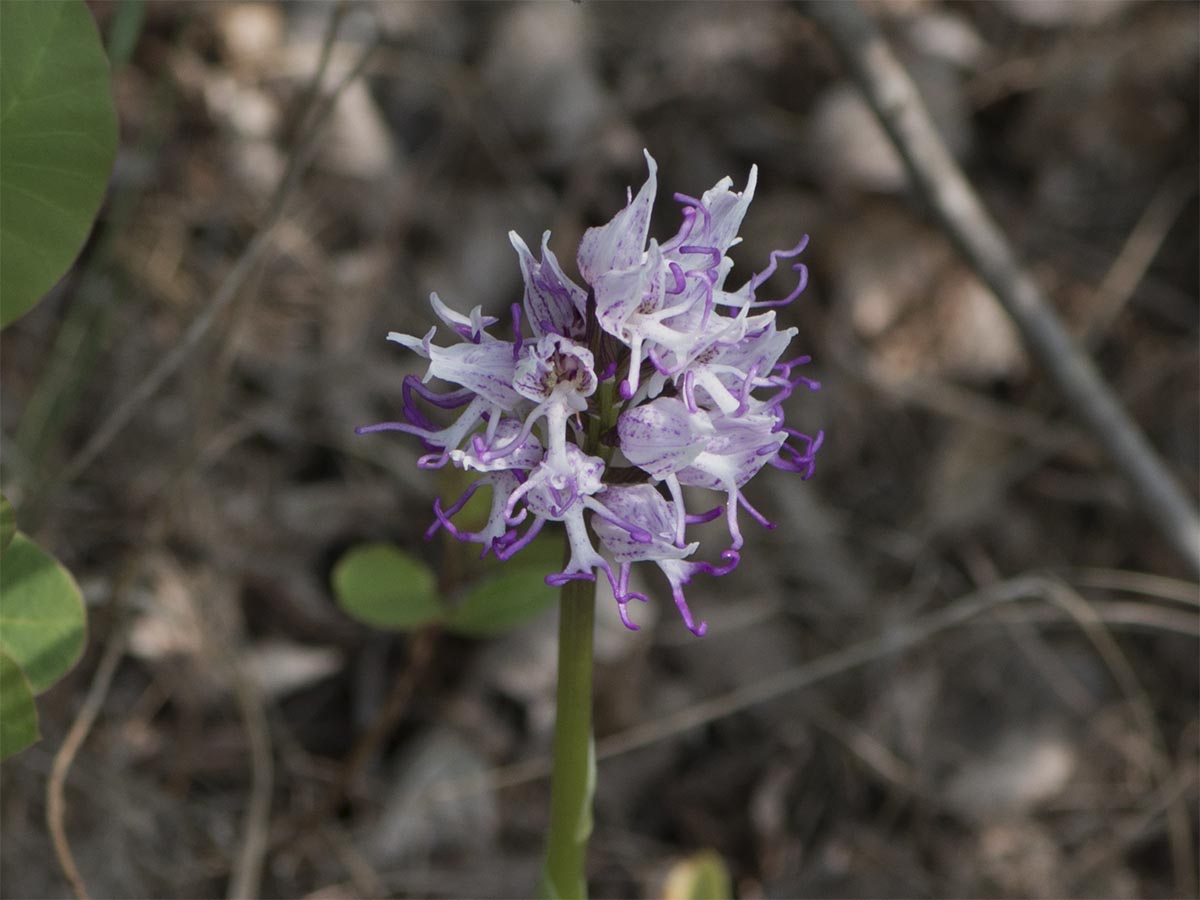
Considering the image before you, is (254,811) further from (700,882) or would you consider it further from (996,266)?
(996,266)

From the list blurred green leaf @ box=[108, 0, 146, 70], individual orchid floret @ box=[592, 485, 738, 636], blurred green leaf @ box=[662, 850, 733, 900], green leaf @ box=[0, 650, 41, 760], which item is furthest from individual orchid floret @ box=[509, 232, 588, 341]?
blurred green leaf @ box=[108, 0, 146, 70]

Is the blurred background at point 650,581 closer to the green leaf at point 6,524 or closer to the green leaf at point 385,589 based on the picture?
the green leaf at point 385,589

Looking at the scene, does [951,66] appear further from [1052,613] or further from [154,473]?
[154,473]

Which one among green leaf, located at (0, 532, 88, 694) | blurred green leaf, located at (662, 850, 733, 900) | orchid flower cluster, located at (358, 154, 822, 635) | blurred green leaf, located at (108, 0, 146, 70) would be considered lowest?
blurred green leaf, located at (662, 850, 733, 900)

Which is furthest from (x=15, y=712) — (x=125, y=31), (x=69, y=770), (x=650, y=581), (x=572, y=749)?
(x=650, y=581)

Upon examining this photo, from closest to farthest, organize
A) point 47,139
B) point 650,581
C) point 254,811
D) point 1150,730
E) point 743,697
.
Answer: point 47,139, point 254,811, point 743,697, point 1150,730, point 650,581

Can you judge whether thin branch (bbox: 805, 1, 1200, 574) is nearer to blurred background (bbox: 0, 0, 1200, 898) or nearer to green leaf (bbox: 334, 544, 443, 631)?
blurred background (bbox: 0, 0, 1200, 898)

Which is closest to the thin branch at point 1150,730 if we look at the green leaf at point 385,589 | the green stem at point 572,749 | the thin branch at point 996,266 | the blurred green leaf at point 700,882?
the thin branch at point 996,266
